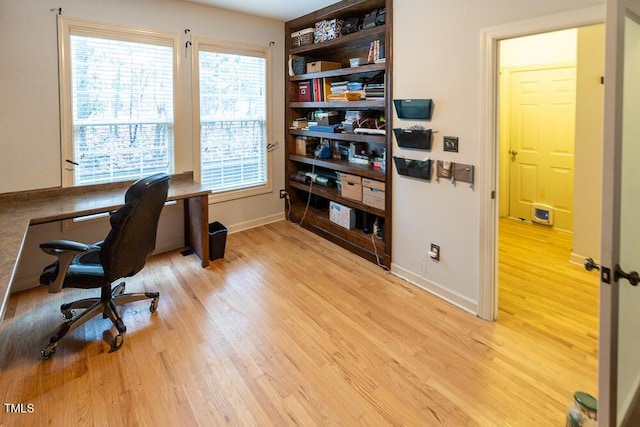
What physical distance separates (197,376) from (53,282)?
104 cm

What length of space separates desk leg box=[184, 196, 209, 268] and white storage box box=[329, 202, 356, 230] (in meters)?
1.40

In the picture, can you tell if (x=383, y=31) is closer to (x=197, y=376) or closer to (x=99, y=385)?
(x=197, y=376)

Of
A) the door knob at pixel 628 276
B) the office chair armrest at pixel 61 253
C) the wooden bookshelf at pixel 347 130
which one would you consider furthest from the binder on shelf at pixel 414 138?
the office chair armrest at pixel 61 253

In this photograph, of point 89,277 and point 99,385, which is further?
point 89,277

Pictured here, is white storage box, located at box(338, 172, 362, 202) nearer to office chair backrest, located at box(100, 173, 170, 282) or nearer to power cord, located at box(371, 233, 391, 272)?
power cord, located at box(371, 233, 391, 272)

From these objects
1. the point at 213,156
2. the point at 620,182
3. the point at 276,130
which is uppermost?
the point at 276,130

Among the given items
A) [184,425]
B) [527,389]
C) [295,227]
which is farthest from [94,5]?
[527,389]

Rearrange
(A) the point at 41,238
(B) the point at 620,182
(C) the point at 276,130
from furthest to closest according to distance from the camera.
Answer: (C) the point at 276,130
(A) the point at 41,238
(B) the point at 620,182

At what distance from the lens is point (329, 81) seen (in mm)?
4125

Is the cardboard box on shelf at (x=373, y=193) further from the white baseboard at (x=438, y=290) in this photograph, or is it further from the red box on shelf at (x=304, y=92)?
the red box on shelf at (x=304, y=92)

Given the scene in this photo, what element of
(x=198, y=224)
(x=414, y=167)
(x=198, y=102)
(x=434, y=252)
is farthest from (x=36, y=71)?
(x=434, y=252)

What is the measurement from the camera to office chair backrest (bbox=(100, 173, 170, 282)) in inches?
87.4

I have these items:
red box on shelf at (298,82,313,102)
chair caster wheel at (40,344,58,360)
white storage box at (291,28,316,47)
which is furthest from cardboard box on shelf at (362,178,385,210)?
chair caster wheel at (40,344,58,360)

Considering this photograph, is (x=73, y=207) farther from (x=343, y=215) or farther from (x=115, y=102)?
(x=343, y=215)
